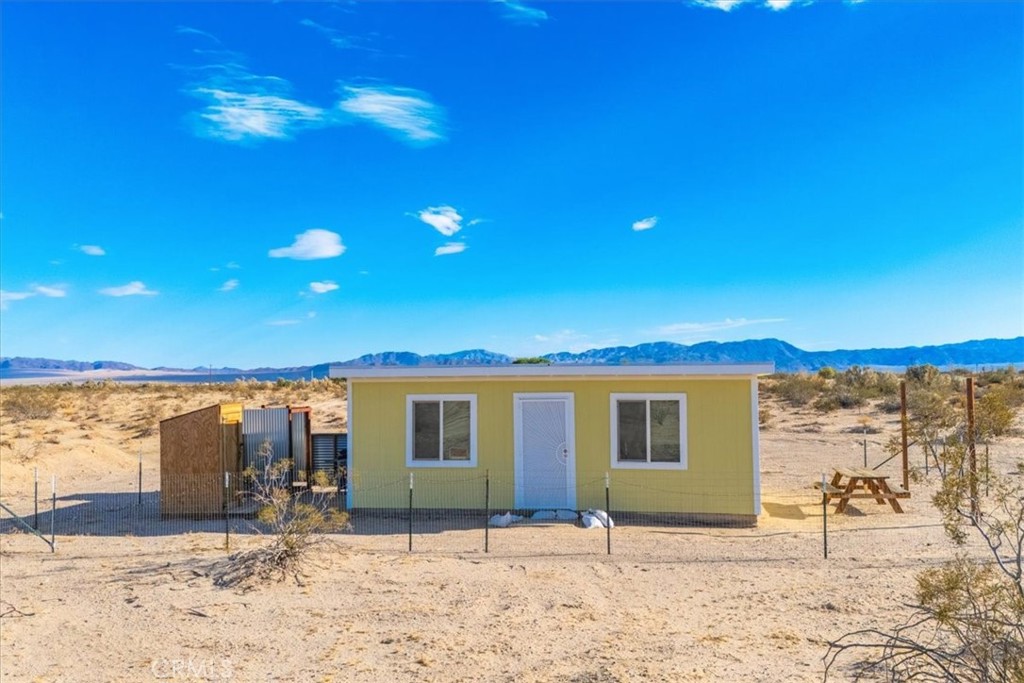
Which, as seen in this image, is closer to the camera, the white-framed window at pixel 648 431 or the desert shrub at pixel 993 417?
the desert shrub at pixel 993 417

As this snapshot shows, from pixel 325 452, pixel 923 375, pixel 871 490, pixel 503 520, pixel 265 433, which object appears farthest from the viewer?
pixel 923 375

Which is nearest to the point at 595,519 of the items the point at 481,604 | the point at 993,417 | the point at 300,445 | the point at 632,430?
the point at 632,430

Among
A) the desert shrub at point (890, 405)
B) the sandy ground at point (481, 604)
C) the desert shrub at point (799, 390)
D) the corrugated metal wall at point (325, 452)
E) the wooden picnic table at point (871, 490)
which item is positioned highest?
the desert shrub at point (799, 390)

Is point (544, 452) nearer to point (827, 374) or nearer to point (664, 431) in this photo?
point (664, 431)

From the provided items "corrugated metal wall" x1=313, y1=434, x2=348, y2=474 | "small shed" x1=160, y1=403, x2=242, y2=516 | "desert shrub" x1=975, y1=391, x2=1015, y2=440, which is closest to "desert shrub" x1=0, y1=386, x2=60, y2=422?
"small shed" x1=160, y1=403, x2=242, y2=516

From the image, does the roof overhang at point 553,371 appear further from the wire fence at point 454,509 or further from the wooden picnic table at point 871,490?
the wooden picnic table at point 871,490

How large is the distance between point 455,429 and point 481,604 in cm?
496

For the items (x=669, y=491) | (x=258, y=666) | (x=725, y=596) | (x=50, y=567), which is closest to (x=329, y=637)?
(x=258, y=666)

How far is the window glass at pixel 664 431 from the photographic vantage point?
461 inches

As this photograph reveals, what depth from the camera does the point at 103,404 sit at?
3359cm

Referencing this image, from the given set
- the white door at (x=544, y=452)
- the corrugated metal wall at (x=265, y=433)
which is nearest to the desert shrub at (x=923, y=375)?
the white door at (x=544, y=452)

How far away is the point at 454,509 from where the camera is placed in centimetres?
1201

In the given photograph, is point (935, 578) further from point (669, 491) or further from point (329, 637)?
point (669, 491)

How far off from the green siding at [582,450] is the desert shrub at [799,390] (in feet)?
71.7
